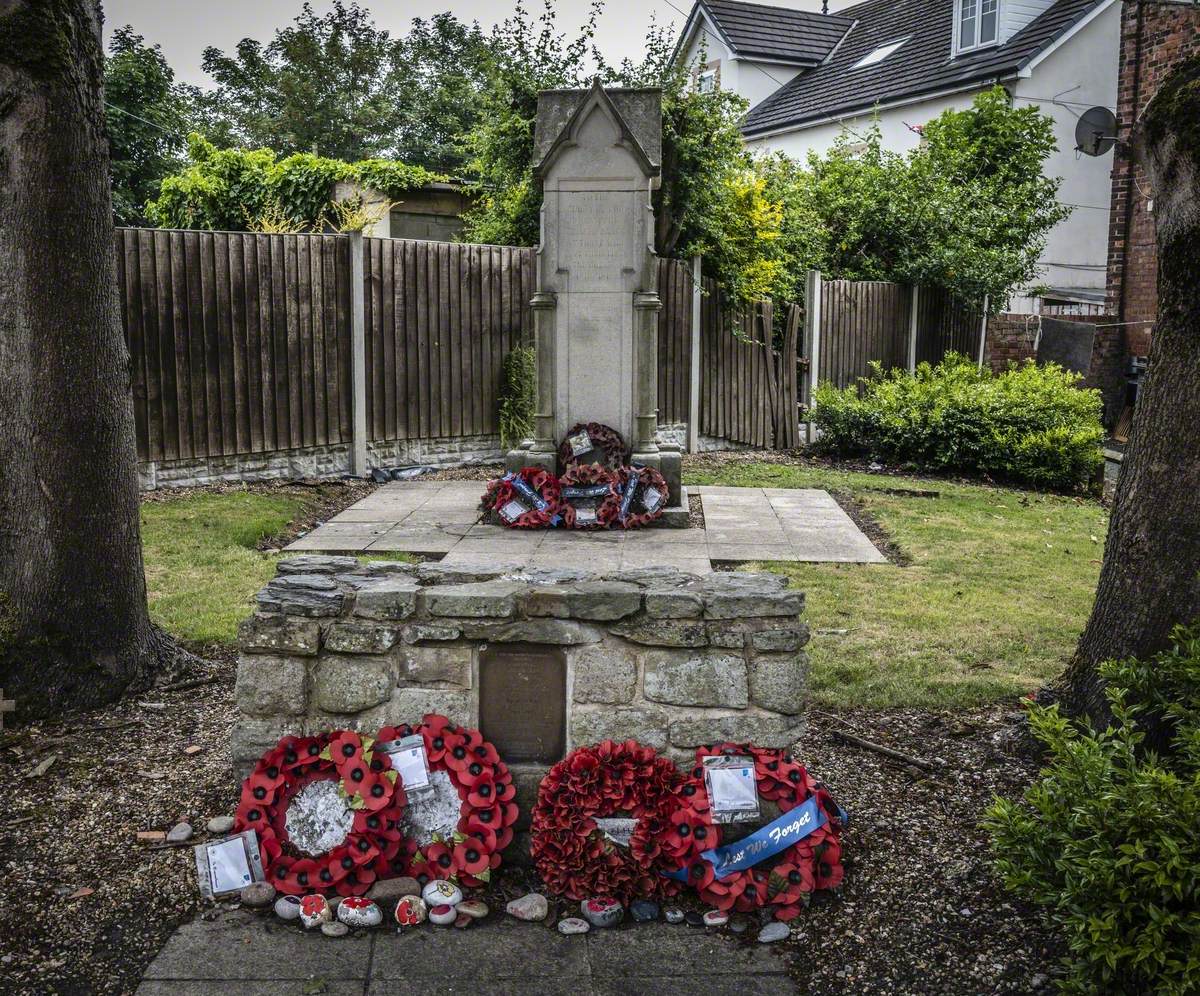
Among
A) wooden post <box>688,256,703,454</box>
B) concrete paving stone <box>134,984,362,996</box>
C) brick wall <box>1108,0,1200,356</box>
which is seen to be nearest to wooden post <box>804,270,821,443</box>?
wooden post <box>688,256,703,454</box>

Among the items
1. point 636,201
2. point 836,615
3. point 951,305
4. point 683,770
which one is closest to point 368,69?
point 951,305

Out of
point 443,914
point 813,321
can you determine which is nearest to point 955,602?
point 443,914

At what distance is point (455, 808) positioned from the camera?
137 inches

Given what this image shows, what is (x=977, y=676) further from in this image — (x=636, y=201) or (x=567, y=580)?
(x=636, y=201)

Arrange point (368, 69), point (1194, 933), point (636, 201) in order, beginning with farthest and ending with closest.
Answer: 1. point (368, 69)
2. point (636, 201)
3. point (1194, 933)

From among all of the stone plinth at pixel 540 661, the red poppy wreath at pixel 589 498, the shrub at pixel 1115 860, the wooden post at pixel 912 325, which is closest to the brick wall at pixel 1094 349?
the wooden post at pixel 912 325

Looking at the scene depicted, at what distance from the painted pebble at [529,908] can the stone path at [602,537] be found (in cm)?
350

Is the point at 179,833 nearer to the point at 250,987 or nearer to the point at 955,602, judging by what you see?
the point at 250,987

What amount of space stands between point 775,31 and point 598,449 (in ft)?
70.3

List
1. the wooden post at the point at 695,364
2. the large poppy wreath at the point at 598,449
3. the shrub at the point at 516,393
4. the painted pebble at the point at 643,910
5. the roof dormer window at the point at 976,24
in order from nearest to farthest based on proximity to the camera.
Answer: the painted pebble at the point at 643,910 < the large poppy wreath at the point at 598,449 < the shrub at the point at 516,393 < the wooden post at the point at 695,364 < the roof dormer window at the point at 976,24

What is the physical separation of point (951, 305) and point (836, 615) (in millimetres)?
11810

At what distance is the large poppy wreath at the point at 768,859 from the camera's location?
3.27 metres

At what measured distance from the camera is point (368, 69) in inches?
1439

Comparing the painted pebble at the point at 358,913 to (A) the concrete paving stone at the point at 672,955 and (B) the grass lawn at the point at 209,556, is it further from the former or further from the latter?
(B) the grass lawn at the point at 209,556
